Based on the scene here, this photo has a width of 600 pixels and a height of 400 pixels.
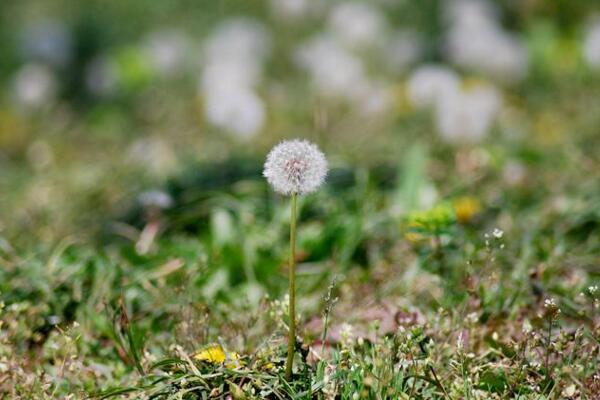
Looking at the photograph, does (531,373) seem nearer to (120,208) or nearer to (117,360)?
(117,360)

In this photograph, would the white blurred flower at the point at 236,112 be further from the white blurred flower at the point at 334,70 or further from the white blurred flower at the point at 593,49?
the white blurred flower at the point at 593,49

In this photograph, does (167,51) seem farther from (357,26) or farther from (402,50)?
(402,50)

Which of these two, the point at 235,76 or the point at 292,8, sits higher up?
the point at 292,8

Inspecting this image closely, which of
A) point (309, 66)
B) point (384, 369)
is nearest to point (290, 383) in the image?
point (384, 369)

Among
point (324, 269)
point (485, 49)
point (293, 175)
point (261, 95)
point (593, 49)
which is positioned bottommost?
point (261, 95)

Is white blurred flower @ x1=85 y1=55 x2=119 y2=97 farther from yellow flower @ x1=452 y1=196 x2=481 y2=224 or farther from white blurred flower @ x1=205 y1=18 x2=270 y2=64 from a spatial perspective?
yellow flower @ x1=452 y1=196 x2=481 y2=224

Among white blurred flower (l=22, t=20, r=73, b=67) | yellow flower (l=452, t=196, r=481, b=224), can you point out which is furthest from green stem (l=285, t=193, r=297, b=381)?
white blurred flower (l=22, t=20, r=73, b=67)

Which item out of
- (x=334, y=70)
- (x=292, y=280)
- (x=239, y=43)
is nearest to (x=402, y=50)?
(x=334, y=70)
